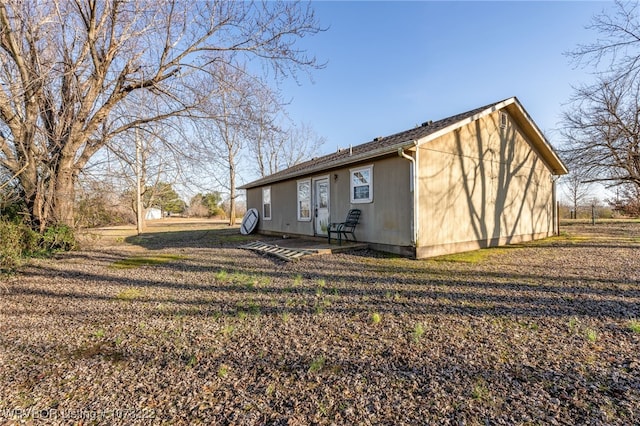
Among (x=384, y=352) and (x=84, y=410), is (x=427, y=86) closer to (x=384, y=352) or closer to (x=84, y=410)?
(x=384, y=352)

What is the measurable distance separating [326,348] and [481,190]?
25.5ft

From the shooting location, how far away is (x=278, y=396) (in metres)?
2.06

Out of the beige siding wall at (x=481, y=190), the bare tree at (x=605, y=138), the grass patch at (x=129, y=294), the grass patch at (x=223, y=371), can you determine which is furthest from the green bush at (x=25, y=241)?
the bare tree at (x=605, y=138)

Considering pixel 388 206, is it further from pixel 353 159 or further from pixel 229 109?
pixel 229 109

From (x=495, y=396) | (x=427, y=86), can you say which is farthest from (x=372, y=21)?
(x=495, y=396)

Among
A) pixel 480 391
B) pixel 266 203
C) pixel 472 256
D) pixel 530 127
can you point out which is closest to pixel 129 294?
pixel 480 391

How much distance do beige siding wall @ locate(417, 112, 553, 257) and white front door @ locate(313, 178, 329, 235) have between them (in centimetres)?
337

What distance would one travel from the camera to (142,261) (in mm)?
7398

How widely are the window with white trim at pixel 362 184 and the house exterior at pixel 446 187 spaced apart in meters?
0.03

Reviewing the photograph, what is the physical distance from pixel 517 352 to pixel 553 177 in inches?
438

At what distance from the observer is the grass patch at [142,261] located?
6.92 metres

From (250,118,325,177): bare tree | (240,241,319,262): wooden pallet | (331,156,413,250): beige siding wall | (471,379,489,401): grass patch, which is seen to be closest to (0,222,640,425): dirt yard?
(471,379,489,401): grass patch

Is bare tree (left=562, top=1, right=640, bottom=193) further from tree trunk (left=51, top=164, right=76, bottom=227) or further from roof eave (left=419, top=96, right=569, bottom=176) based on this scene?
tree trunk (left=51, top=164, right=76, bottom=227)

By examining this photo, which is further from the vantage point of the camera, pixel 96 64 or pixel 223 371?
pixel 96 64
